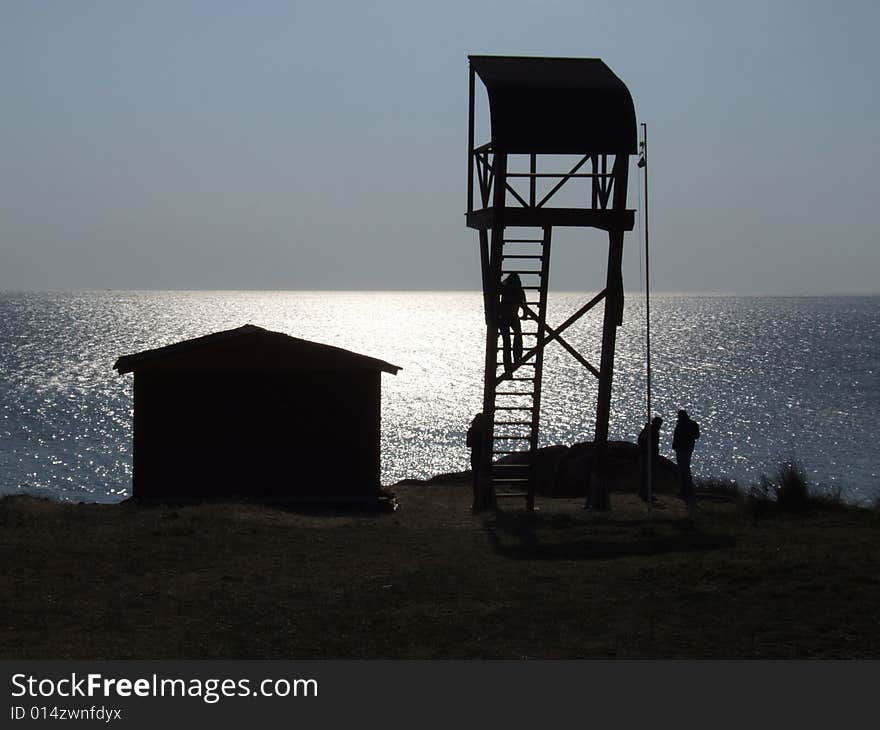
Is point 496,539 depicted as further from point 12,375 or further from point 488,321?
point 12,375

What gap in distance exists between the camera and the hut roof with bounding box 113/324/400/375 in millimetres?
25344

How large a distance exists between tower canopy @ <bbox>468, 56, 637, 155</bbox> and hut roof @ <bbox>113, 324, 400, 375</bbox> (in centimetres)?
582

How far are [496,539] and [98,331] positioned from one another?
185 metres

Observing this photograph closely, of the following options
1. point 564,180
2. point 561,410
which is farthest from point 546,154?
point 561,410

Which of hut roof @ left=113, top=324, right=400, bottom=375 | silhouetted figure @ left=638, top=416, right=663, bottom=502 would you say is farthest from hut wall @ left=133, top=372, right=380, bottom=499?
silhouetted figure @ left=638, top=416, right=663, bottom=502

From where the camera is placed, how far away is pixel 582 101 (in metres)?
22.7

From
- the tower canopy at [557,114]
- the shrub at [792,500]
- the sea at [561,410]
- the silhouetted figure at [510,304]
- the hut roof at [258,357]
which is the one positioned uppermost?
the tower canopy at [557,114]

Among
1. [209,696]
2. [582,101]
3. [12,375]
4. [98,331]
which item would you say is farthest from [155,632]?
[98,331]

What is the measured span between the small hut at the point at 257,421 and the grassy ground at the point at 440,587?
4.24 m

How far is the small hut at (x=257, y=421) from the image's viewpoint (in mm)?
25438

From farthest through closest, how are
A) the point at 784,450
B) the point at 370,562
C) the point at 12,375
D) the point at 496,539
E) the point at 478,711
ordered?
the point at 12,375
the point at 784,450
the point at 496,539
the point at 370,562
the point at 478,711

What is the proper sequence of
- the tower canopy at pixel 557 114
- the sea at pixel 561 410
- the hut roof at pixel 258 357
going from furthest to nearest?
1. the sea at pixel 561 410
2. the hut roof at pixel 258 357
3. the tower canopy at pixel 557 114

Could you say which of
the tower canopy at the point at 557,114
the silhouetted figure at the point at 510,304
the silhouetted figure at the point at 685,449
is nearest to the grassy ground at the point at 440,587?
the silhouetted figure at the point at 685,449

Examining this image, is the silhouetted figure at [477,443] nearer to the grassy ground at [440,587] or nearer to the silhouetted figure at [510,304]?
the silhouetted figure at [510,304]
